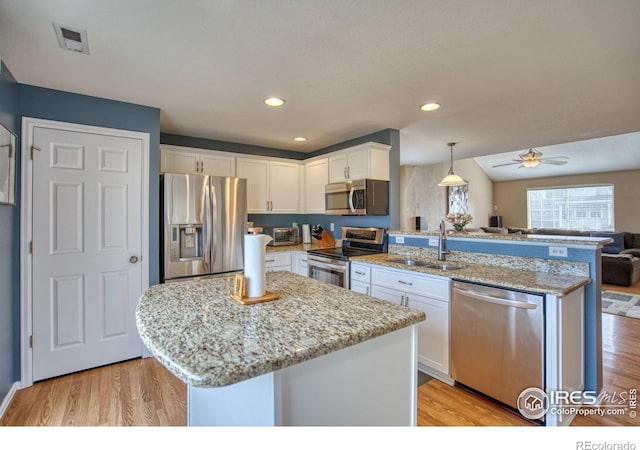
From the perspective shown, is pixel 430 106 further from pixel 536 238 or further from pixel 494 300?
pixel 494 300

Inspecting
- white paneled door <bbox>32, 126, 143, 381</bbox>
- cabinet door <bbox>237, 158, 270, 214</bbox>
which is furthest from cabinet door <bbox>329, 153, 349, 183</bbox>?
white paneled door <bbox>32, 126, 143, 381</bbox>

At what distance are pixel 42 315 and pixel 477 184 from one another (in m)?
10.6

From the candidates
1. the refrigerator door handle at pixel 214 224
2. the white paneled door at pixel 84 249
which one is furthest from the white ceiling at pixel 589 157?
the white paneled door at pixel 84 249

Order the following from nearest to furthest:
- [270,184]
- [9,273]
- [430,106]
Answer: [9,273] → [430,106] → [270,184]

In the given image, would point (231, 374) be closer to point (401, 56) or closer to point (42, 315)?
point (401, 56)

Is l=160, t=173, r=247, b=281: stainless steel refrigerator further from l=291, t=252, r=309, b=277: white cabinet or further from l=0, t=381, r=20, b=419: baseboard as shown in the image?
l=0, t=381, r=20, b=419: baseboard

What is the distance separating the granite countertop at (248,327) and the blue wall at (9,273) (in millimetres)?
1438

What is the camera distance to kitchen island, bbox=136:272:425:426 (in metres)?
0.88

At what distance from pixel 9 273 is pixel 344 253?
9.44 ft

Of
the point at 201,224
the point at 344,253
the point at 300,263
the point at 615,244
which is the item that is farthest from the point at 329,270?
the point at 615,244

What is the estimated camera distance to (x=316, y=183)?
13.9 ft

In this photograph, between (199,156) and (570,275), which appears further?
(199,156)

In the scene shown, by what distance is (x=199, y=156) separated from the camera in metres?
3.60
